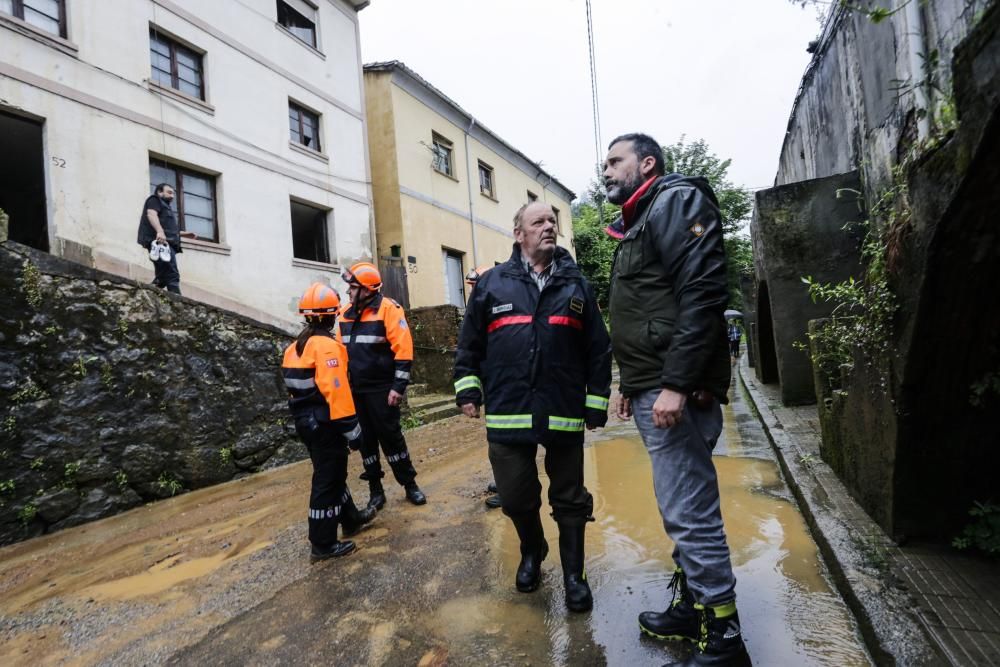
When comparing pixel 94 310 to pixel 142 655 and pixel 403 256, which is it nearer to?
pixel 142 655

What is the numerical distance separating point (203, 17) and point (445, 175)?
703cm

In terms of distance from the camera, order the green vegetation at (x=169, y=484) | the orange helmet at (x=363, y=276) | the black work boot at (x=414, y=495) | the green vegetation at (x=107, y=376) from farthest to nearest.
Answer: the green vegetation at (x=169, y=484)
the green vegetation at (x=107, y=376)
the black work boot at (x=414, y=495)
the orange helmet at (x=363, y=276)

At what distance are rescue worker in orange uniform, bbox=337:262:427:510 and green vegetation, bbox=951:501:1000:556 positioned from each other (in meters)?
3.37

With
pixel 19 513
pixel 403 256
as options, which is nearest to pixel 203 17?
pixel 403 256

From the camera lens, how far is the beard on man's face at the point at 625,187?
232 centimetres

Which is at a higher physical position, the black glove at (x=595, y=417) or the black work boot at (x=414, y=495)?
the black glove at (x=595, y=417)

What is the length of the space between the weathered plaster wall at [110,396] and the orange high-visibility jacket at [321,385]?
2.61 metres

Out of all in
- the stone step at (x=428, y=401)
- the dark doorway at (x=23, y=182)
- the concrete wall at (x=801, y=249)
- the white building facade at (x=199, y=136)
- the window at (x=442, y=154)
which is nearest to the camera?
the concrete wall at (x=801, y=249)

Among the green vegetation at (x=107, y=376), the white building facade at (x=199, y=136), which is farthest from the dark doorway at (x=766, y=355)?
the green vegetation at (x=107, y=376)

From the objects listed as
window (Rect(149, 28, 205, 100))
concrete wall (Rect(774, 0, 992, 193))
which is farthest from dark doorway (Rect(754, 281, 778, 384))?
window (Rect(149, 28, 205, 100))

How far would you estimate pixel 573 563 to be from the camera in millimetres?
2674

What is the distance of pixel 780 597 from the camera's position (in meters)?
2.60

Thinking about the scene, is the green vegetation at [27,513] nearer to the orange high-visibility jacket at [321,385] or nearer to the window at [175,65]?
the orange high-visibility jacket at [321,385]

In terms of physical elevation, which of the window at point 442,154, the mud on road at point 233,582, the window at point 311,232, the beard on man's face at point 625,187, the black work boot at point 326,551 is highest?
the window at point 442,154
